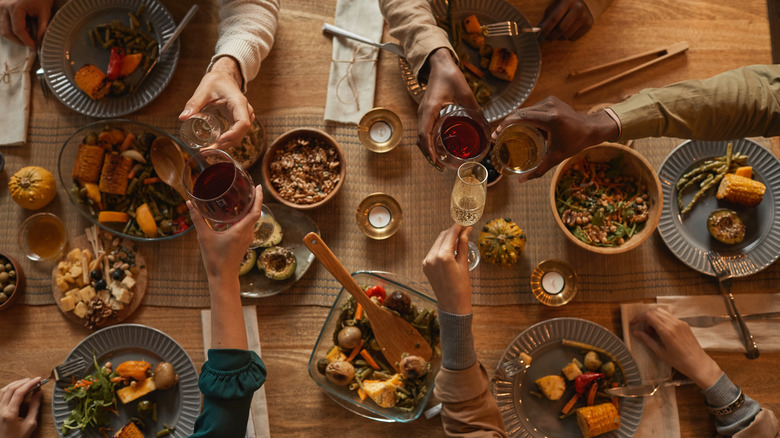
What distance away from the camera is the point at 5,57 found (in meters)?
2.36

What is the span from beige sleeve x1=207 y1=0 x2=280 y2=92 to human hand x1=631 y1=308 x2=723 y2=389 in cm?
198

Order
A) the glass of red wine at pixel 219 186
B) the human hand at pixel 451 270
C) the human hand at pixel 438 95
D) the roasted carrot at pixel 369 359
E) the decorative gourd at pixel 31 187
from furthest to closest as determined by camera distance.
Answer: the decorative gourd at pixel 31 187 → the roasted carrot at pixel 369 359 → the human hand at pixel 438 95 → the human hand at pixel 451 270 → the glass of red wine at pixel 219 186

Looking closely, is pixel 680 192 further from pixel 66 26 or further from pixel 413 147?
pixel 66 26

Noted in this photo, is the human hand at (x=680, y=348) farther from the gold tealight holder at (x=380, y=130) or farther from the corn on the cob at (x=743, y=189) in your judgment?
the gold tealight holder at (x=380, y=130)

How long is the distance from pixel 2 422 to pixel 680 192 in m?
3.02

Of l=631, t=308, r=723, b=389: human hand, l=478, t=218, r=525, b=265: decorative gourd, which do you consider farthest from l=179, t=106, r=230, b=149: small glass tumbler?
l=631, t=308, r=723, b=389: human hand

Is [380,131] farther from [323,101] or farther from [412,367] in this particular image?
[412,367]

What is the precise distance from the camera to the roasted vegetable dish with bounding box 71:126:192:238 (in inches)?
84.6

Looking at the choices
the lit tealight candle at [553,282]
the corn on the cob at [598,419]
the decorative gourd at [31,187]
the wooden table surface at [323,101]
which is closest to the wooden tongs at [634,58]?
the wooden table surface at [323,101]

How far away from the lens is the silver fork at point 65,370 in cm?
206

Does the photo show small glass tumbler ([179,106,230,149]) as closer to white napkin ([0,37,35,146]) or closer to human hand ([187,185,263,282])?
human hand ([187,185,263,282])

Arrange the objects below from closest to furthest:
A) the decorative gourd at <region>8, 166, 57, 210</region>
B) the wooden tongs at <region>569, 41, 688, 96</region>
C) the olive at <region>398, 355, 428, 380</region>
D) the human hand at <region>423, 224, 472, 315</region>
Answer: the human hand at <region>423, 224, 472, 315</region>
the olive at <region>398, 355, 428, 380</region>
the decorative gourd at <region>8, 166, 57, 210</region>
the wooden tongs at <region>569, 41, 688, 96</region>

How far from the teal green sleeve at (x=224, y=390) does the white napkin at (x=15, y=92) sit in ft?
5.11

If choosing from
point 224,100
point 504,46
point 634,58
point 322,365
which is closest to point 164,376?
point 322,365
